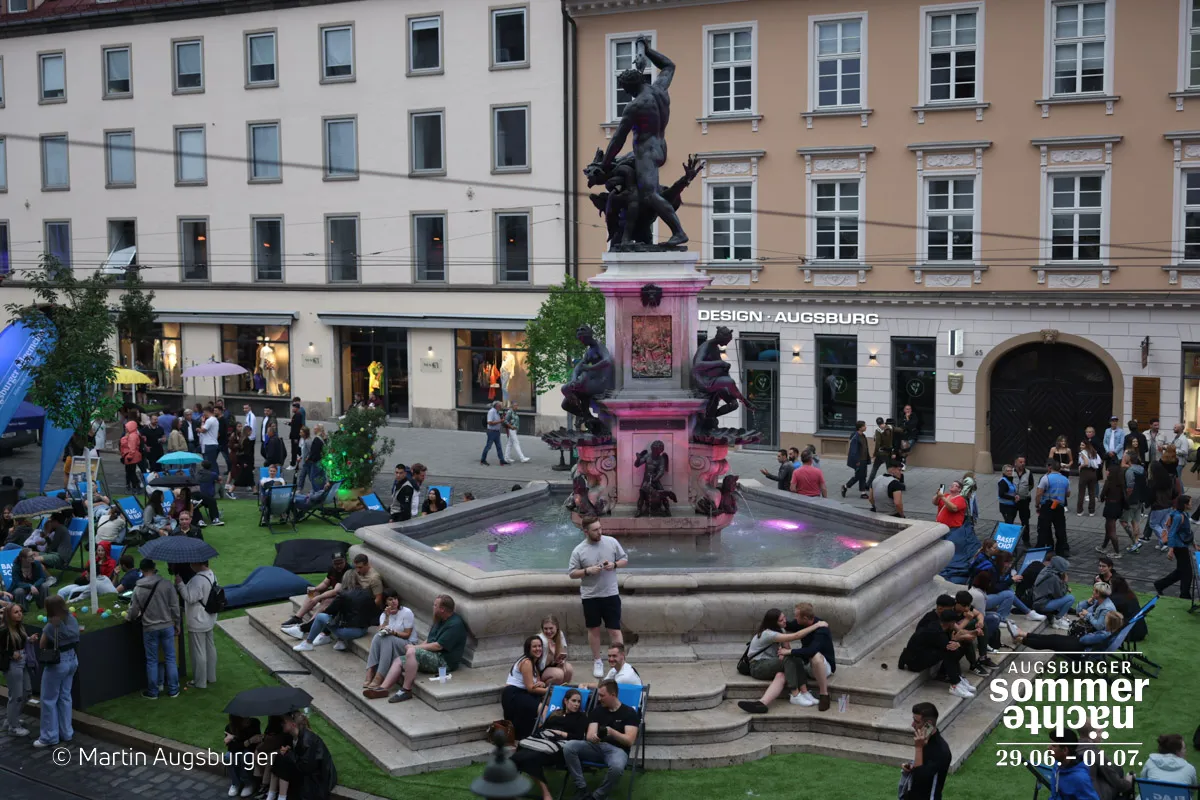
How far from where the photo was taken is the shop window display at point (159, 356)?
40688 mm

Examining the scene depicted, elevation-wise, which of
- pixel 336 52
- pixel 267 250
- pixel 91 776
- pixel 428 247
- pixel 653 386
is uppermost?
pixel 336 52

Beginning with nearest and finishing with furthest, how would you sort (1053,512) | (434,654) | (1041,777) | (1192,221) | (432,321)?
(1041,777), (434,654), (1053,512), (1192,221), (432,321)

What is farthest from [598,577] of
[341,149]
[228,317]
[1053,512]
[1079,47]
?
[228,317]

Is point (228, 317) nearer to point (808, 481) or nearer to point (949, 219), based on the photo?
point (949, 219)

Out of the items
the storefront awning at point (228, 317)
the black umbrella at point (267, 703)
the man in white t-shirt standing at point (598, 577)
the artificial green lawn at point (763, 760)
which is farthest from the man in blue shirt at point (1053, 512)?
the storefront awning at point (228, 317)

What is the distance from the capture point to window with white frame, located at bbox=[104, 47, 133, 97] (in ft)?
132

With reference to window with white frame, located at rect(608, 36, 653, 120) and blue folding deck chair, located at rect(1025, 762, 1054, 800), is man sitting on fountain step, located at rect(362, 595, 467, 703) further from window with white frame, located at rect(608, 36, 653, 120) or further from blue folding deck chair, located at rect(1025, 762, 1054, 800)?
window with white frame, located at rect(608, 36, 653, 120)

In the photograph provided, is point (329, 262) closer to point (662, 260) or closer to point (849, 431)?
point (849, 431)

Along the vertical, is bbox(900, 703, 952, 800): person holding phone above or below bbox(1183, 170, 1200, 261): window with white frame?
below

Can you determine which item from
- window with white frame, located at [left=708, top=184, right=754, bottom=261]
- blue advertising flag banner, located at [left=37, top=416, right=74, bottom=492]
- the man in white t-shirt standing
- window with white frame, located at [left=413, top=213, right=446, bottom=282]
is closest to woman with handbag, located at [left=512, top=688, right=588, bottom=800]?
the man in white t-shirt standing

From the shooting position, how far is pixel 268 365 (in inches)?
1526

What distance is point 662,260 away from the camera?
1638cm

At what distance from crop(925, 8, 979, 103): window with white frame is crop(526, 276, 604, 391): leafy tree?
8.60 meters

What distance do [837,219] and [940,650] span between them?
18112 mm
